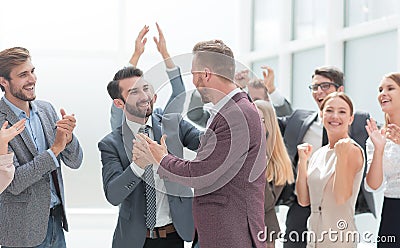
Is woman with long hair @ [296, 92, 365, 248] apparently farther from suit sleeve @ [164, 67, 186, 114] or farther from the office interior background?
the office interior background

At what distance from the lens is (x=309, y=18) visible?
5789 millimetres

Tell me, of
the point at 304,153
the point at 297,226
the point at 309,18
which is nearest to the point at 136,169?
the point at 304,153

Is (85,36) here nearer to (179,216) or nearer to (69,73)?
(69,73)

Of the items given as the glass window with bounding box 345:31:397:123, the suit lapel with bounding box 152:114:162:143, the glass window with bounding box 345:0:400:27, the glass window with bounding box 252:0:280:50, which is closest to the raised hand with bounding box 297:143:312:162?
the suit lapel with bounding box 152:114:162:143

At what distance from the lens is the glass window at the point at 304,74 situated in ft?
18.6

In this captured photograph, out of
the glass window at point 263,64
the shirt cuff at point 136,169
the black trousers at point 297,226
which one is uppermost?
the glass window at point 263,64

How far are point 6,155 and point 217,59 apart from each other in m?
1.02

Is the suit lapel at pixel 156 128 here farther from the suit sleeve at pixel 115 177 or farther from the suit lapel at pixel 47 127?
the suit lapel at pixel 47 127

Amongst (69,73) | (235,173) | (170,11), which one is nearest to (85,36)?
(69,73)

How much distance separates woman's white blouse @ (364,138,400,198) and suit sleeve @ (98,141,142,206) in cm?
121

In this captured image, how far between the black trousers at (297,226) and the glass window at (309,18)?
2.20 metres

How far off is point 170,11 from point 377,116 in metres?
3.41

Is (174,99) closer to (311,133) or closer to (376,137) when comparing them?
(376,137)

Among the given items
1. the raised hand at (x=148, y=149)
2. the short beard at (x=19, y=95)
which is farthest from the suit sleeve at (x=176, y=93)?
the short beard at (x=19, y=95)
